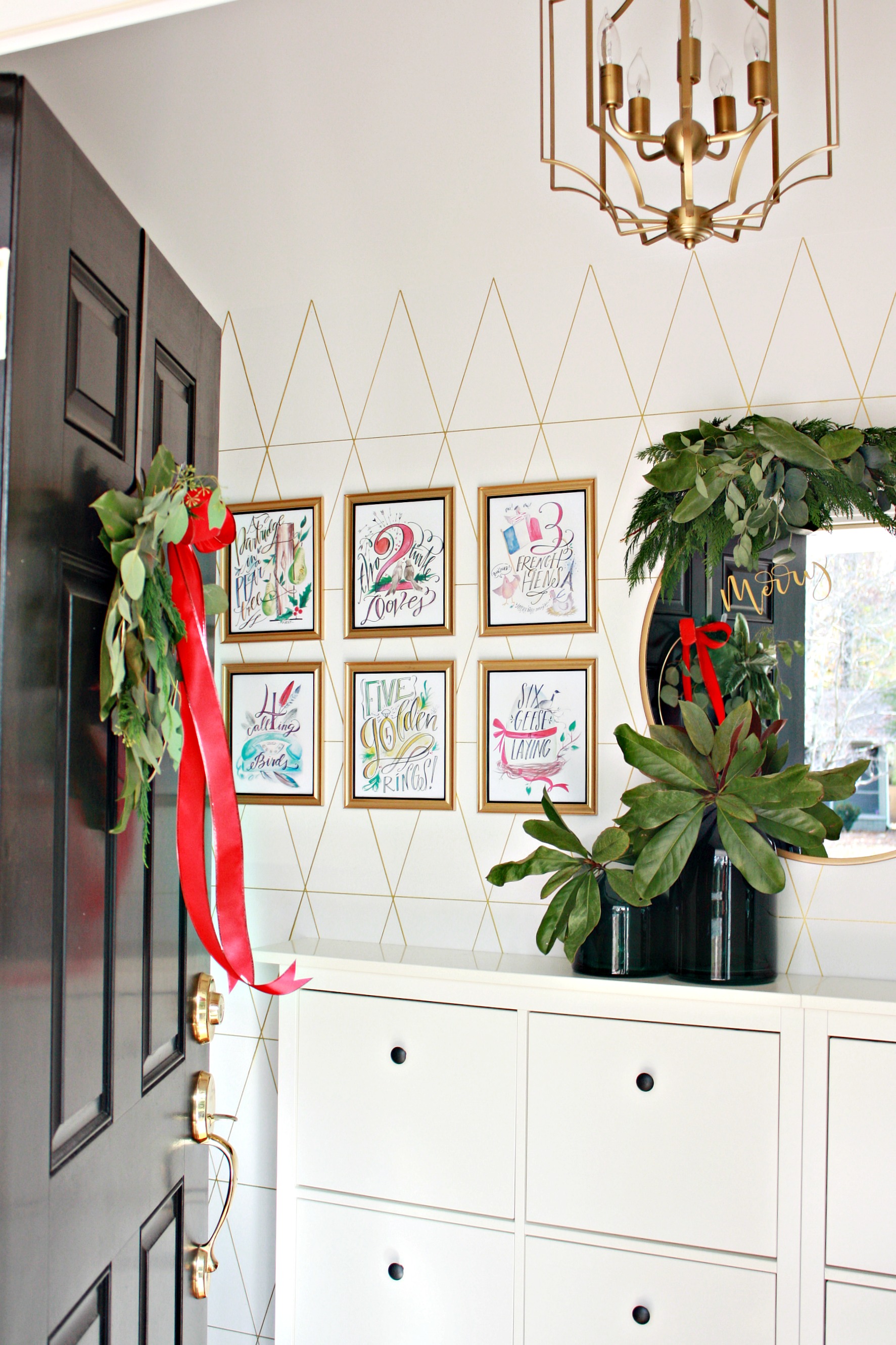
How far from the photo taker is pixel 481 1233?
1.71m

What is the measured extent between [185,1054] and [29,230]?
3.44 feet

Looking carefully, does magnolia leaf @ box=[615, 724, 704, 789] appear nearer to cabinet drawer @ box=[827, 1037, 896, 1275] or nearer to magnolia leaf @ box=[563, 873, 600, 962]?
magnolia leaf @ box=[563, 873, 600, 962]

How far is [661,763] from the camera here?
1.59 metres

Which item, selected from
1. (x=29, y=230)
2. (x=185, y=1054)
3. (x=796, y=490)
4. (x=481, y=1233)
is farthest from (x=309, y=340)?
(x=481, y=1233)

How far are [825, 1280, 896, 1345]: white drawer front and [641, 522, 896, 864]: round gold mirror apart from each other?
712 millimetres

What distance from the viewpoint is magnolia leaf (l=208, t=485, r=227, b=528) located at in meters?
1.05

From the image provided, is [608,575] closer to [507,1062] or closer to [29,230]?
[507,1062]

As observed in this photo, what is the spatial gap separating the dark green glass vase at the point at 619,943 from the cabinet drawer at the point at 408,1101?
0.65ft

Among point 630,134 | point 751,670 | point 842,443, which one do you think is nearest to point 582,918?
point 751,670

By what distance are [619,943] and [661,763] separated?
368mm

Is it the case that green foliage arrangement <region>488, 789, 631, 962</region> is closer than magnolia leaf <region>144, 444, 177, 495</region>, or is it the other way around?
magnolia leaf <region>144, 444, 177, 495</region>

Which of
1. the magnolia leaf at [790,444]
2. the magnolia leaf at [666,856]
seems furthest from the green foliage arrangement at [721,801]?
the magnolia leaf at [790,444]

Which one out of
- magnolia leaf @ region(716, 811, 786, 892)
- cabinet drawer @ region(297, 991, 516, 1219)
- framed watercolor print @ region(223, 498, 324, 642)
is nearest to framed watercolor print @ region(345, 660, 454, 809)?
framed watercolor print @ region(223, 498, 324, 642)

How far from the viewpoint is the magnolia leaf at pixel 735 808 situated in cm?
154
